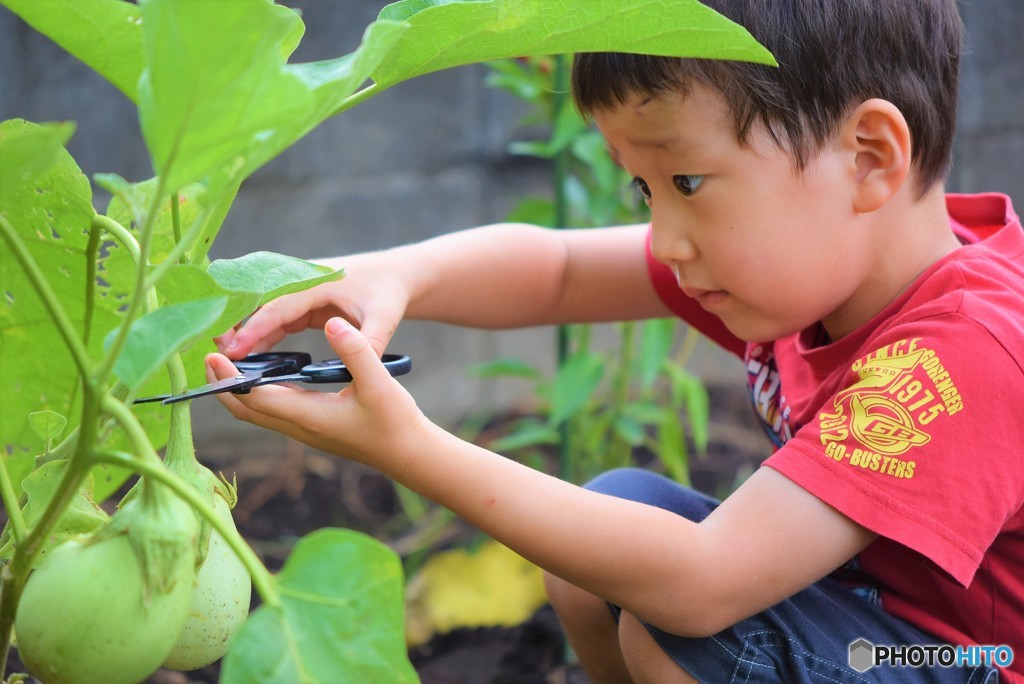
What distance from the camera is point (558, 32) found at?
1.97 ft

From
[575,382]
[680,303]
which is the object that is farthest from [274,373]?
[575,382]

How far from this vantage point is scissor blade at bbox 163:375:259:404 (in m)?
0.59

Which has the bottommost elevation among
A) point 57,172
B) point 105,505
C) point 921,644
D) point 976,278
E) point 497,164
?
point 105,505

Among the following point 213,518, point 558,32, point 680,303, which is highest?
point 558,32

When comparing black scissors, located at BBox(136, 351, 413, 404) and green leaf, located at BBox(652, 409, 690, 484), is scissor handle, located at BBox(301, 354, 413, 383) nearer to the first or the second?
black scissors, located at BBox(136, 351, 413, 404)

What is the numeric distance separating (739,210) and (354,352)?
35 cm

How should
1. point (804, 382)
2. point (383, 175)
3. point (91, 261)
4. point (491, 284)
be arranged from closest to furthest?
point (91, 261) < point (804, 382) < point (491, 284) < point (383, 175)

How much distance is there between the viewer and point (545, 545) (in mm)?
766

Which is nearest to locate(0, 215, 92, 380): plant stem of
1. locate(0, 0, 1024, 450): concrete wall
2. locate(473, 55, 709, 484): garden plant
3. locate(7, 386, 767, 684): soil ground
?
locate(7, 386, 767, 684): soil ground

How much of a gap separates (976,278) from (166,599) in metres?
0.69

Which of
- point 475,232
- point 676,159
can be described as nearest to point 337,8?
point 475,232

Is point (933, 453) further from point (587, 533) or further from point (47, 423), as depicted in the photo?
point (47, 423)

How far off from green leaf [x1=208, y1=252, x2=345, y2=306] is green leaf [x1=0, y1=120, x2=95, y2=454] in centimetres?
16

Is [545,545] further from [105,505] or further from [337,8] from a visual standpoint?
[337,8]
